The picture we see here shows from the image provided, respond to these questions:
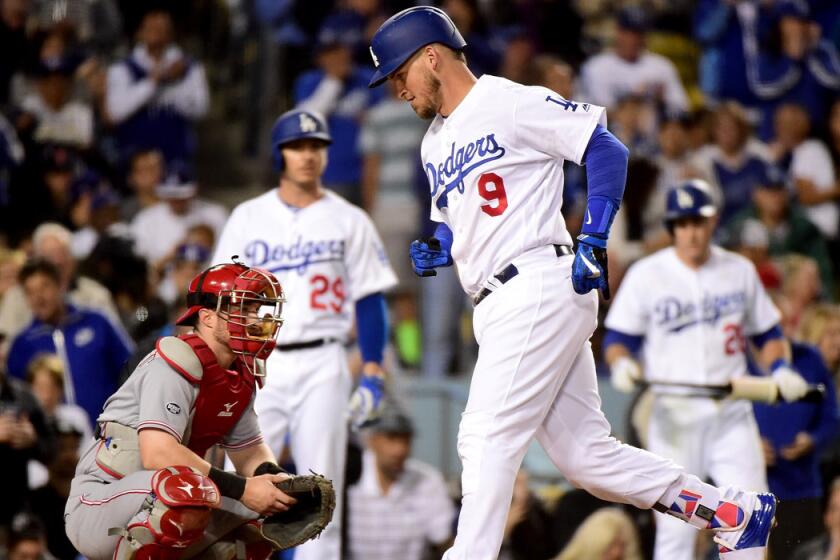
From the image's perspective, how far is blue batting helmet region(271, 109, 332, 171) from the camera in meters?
7.03

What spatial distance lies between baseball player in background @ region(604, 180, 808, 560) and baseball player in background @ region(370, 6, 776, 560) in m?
2.27

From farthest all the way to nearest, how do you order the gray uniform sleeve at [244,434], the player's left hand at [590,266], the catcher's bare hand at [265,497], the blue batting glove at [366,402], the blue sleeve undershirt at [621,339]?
the blue sleeve undershirt at [621,339] < the blue batting glove at [366,402] < the gray uniform sleeve at [244,434] < the catcher's bare hand at [265,497] < the player's left hand at [590,266]

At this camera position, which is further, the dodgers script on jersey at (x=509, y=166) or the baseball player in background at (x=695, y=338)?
the baseball player in background at (x=695, y=338)

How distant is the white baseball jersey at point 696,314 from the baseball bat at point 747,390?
0.17 m

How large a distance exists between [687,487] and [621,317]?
2.83 metres

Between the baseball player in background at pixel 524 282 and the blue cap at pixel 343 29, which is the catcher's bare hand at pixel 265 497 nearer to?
the baseball player in background at pixel 524 282

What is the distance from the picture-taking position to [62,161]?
11.3 m

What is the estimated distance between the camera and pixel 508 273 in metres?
5.12

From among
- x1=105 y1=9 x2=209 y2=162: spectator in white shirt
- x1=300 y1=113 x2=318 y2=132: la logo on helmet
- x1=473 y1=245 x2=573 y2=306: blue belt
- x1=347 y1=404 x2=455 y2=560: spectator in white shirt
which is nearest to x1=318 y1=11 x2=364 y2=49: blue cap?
x1=105 y1=9 x2=209 y2=162: spectator in white shirt

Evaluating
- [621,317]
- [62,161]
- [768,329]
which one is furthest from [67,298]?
[768,329]

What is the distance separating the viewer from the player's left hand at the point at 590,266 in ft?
16.0

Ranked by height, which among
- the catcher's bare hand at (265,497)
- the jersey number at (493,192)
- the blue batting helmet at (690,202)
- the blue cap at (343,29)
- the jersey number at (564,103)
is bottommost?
the catcher's bare hand at (265,497)

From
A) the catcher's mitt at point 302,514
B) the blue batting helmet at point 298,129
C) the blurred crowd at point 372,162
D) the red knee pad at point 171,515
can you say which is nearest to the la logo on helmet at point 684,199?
the blurred crowd at point 372,162

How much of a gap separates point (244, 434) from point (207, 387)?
0.38m
